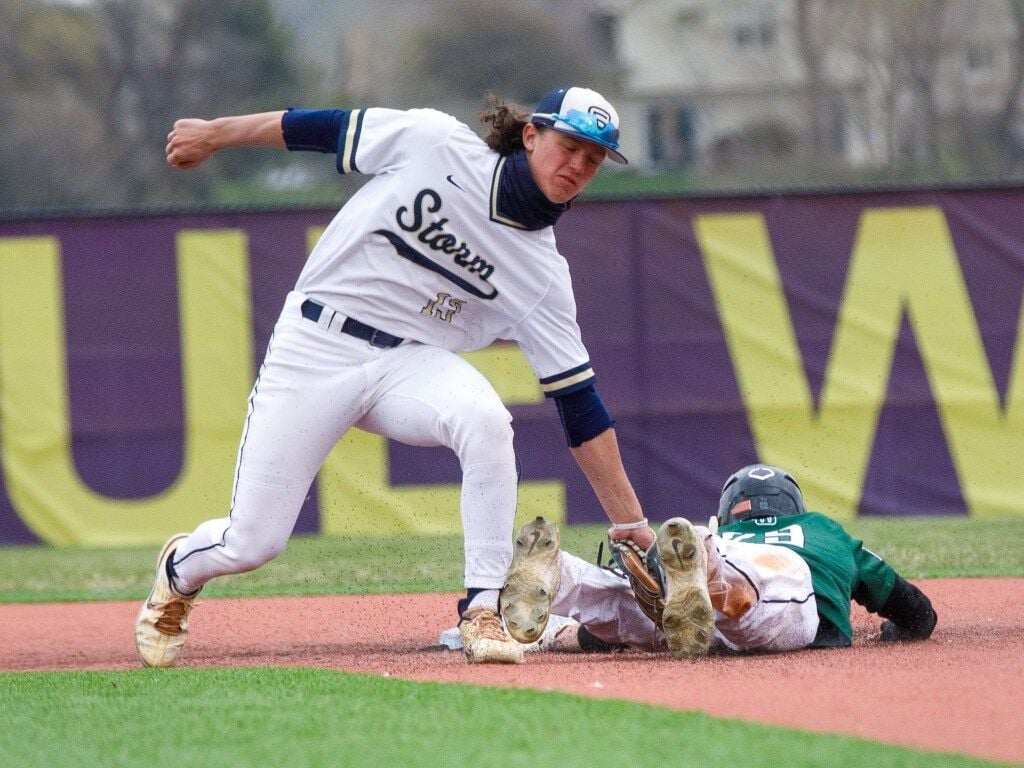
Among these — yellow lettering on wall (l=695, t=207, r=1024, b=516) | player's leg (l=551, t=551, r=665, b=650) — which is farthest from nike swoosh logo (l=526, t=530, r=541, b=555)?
yellow lettering on wall (l=695, t=207, r=1024, b=516)

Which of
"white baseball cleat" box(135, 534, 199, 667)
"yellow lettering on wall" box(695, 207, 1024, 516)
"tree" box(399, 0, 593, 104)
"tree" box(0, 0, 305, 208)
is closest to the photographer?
"white baseball cleat" box(135, 534, 199, 667)

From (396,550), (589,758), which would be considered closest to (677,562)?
(589,758)

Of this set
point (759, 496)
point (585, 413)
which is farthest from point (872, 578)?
point (585, 413)

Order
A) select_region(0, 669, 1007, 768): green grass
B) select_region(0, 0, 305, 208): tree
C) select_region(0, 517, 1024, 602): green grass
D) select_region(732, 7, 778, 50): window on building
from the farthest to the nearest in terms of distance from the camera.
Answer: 1. select_region(732, 7, 778, 50): window on building
2. select_region(0, 0, 305, 208): tree
3. select_region(0, 517, 1024, 602): green grass
4. select_region(0, 669, 1007, 768): green grass

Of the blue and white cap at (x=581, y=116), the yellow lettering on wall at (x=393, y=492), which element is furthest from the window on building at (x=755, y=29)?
the blue and white cap at (x=581, y=116)

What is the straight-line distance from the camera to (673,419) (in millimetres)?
10219

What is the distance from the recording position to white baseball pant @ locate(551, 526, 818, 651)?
4680 millimetres

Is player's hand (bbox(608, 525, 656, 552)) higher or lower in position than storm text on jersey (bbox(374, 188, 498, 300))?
lower

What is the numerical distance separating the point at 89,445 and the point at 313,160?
1794 cm

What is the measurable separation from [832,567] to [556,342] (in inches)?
44.3

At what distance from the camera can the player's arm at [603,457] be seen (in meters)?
4.98

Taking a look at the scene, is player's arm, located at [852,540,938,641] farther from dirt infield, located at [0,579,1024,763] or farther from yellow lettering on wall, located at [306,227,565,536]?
yellow lettering on wall, located at [306,227,565,536]

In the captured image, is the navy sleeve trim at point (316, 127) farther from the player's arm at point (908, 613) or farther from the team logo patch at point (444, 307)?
the player's arm at point (908, 613)

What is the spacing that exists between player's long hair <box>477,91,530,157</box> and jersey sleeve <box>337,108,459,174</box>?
119 millimetres
